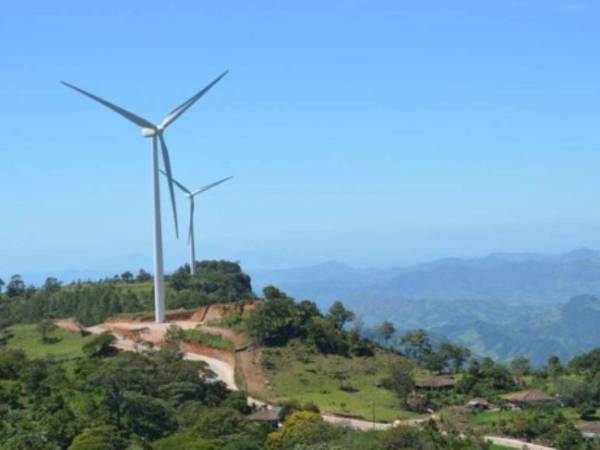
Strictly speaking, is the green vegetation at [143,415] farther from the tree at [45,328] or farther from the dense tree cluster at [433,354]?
the dense tree cluster at [433,354]

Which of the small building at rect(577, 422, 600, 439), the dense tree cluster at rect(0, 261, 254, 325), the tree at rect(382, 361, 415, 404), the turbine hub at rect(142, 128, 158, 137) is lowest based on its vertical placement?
the small building at rect(577, 422, 600, 439)

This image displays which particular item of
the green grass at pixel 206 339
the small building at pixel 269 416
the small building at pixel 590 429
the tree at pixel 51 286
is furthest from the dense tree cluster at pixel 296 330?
the tree at pixel 51 286

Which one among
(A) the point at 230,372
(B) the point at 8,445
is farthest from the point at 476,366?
(B) the point at 8,445

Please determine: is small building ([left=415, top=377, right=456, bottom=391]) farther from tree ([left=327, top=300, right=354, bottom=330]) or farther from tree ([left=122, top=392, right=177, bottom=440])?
tree ([left=122, top=392, right=177, bottom=440])

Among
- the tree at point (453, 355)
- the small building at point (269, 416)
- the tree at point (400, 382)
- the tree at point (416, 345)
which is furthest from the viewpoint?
the tree at point (416, 345)

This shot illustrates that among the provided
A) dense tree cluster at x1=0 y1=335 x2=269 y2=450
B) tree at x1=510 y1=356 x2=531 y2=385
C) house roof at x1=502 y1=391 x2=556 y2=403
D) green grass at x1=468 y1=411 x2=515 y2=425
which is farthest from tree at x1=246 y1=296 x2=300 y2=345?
tree at x1=510 y1=356 x2=531 y2=385

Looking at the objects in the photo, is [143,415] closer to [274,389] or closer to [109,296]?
[274,389]

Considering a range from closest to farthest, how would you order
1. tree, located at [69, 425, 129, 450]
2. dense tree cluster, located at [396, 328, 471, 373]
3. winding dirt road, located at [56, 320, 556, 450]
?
tree, located at [69, 425, 129, 450], winding dirt road, located at [56, 320, 556, 450], dense tree cluster, located at [396, 328, 471, 373]
